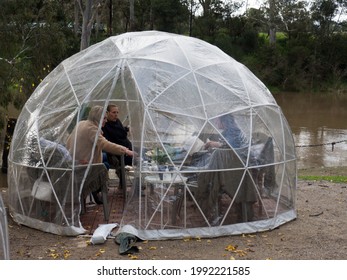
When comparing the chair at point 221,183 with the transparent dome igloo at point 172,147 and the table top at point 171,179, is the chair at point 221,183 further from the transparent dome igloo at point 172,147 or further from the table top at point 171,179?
the table top at point 171,179

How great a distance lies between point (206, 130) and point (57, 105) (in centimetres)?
242

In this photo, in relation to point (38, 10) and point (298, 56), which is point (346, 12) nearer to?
point (298, 56)

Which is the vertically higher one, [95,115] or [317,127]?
[95,115]

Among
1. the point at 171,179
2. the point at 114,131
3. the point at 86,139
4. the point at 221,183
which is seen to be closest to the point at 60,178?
the point at 86,139

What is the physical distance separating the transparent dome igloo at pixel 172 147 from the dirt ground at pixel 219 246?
21 centimetres

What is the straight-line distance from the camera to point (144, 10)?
4459 centimetres

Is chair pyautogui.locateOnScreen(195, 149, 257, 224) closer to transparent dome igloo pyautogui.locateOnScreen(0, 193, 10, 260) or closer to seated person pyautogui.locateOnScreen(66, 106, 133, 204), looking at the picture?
seated person pyautogui.locateOnScreen(66, 106, 133, 204)

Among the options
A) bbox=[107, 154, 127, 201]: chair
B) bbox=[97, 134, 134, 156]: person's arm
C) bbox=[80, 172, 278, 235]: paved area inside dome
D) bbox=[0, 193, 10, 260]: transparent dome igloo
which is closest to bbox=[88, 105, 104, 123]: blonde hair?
bbox=[97, 134, 134, 156]: person's arm

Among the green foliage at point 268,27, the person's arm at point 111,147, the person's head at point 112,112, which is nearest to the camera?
the person's arm at point 111,147

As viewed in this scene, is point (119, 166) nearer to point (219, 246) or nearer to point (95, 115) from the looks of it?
point (95, 115)

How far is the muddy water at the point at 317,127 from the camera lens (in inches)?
771

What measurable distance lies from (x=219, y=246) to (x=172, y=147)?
5.00ft

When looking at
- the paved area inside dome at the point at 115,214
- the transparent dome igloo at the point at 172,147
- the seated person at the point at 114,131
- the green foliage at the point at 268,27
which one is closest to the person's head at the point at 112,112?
the seated person at the point at 114,131

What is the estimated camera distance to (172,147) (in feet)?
25.7
